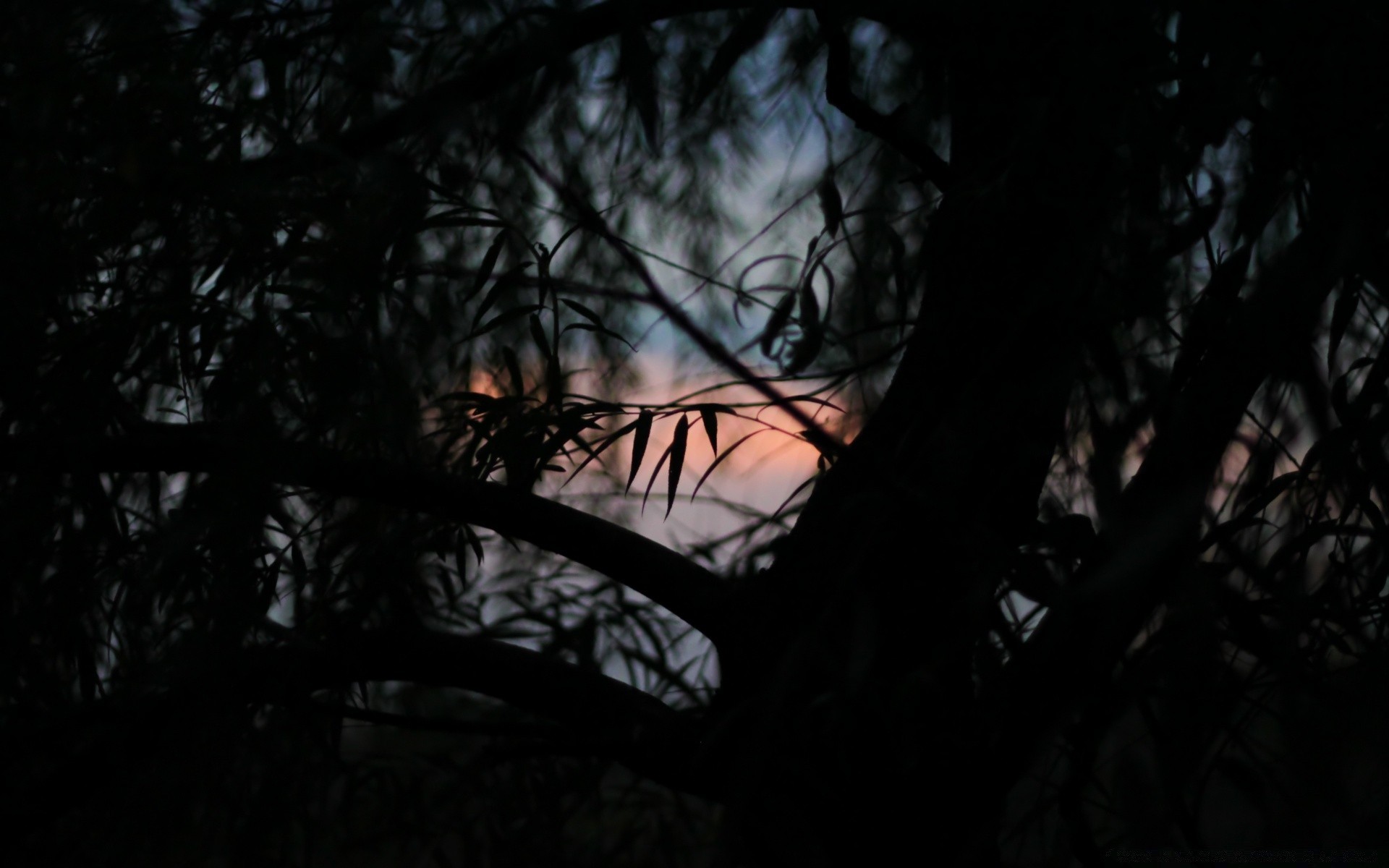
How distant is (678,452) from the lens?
3.18 feet

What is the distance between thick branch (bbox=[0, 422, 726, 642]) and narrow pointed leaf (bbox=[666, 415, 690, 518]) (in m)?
0.11

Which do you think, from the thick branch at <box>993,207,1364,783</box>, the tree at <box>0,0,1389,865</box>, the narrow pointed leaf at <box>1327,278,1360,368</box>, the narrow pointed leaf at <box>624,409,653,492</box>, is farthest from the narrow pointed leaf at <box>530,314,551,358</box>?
the narrow pointed leaf at <box>1327,278,1360,368</box>

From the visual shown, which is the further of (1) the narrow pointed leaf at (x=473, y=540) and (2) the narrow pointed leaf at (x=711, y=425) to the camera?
(1) the narrow pointed leaf at (x=473, y=540)

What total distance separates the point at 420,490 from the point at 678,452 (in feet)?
0.79

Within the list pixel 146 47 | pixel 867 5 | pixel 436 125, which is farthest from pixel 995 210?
pixel 146 47

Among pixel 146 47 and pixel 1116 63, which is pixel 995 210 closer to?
pixel 1116 63

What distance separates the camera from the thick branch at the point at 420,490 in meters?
0.98

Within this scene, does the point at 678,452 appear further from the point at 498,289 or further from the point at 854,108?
the point at 854,108

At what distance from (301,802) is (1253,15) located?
110 cm

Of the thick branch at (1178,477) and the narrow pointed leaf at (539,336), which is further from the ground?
the narrow pointed leaf at (539,336)

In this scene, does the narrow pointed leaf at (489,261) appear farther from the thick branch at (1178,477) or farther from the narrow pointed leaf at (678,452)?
the thick branch at (1178,477)

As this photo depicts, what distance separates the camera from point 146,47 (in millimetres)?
1115

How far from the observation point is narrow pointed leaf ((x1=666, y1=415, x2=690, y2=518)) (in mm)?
969

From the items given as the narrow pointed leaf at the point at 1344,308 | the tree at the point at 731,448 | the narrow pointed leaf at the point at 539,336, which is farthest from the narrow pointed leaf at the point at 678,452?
the narrow pointed leaf at the point at 1344,308
